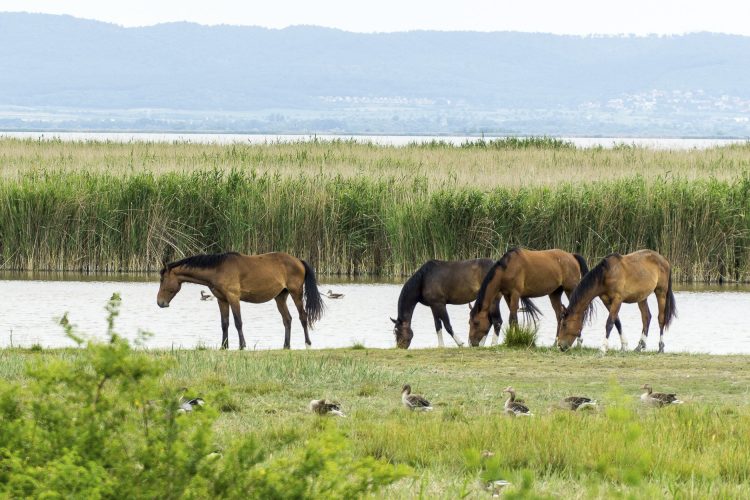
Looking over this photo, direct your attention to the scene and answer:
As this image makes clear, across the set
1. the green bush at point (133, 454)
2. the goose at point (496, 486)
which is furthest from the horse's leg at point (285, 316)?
the green bush at point (133, 454)

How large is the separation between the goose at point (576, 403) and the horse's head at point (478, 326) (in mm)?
4968

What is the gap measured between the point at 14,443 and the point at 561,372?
782cm

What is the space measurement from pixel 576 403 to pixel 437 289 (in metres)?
6.05

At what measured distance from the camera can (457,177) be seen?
88.1 ft

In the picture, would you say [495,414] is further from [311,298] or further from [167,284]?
[167,284]

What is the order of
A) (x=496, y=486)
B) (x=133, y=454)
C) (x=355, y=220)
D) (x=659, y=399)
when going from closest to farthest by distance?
(x=133, y=454), (x=496, y=486), (x=659, y=399), (x=355, y=220)

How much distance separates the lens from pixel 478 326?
14.5 meters

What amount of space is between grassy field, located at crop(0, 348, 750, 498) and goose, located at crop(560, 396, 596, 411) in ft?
0.31

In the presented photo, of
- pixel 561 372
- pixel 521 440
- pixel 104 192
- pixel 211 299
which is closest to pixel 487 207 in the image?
pixel 211 299

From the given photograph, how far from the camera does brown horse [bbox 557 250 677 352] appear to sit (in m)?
13.8

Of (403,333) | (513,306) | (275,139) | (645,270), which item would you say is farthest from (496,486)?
(275,139)

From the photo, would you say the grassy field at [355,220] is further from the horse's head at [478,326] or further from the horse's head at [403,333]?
the horse's head at [478,326]

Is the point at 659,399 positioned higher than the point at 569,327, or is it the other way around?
the point at 659,399

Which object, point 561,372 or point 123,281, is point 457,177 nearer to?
point 123,281
